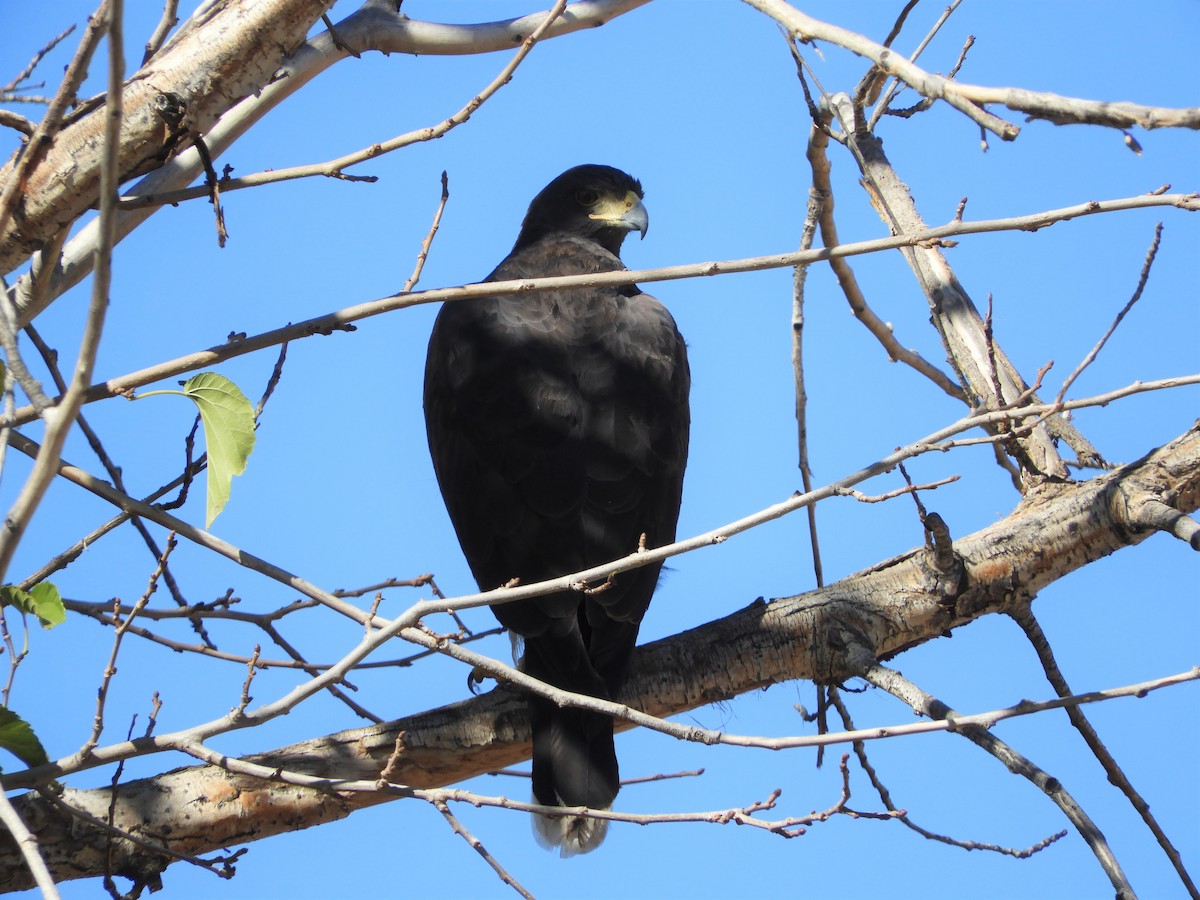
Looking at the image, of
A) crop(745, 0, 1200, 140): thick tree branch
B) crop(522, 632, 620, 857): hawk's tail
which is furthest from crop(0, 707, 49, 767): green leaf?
crop(745, 0, 1200, 140): thick tree branch

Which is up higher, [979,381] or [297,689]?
[979,381]

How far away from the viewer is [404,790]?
252 cm

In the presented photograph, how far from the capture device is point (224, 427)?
8.09ft

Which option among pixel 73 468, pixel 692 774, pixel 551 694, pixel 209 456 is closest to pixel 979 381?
pixel 692 774

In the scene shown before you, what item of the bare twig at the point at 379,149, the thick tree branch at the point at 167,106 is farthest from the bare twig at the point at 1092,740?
the thick tree branch at the point at 167,106

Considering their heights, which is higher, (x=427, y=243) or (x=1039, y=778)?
(x=427, y=243)

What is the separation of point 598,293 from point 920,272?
Result: 3.76 feet

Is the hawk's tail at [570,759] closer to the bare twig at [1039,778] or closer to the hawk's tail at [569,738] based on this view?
the hawk's tail at [569,738]

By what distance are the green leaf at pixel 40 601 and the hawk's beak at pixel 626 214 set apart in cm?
306

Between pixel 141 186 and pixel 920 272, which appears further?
pixel 920 272

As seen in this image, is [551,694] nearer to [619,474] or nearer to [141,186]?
[619,474]

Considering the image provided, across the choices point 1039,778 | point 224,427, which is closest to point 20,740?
point 224,427

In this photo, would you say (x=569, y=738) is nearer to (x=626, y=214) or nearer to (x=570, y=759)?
(x=570, y=759)

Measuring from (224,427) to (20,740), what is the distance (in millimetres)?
897
